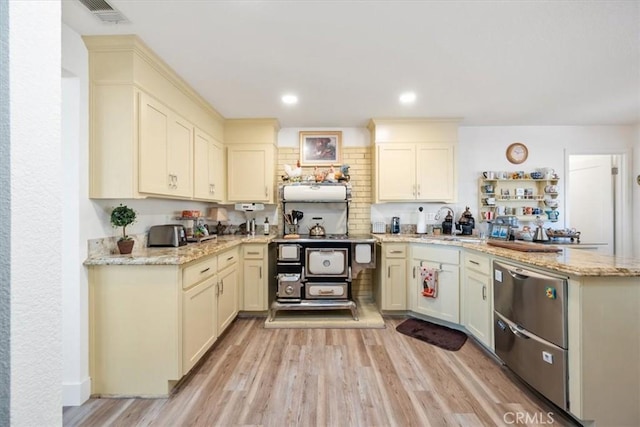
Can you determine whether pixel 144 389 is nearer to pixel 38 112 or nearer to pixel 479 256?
pixel 38 112

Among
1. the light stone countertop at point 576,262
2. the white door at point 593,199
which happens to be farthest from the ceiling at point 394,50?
the light stone countertop at point 576,262

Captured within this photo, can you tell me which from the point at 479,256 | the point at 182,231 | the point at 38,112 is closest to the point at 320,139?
the point at 182,231

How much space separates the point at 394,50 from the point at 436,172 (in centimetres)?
183

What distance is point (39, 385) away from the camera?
490mm

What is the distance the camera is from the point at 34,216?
1.60 ft

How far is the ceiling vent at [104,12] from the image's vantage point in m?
1.54

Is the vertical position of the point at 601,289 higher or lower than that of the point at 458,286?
higher

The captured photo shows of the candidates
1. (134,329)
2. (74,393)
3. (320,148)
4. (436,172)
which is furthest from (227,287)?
(436,172)

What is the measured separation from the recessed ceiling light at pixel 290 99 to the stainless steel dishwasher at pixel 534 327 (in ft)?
7.80

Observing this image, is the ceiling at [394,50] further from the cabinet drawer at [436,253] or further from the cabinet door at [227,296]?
the cabinet door at [227,296]

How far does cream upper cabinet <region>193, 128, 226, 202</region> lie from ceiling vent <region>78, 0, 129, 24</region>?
1.10 meters

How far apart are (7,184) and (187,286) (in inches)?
63.1

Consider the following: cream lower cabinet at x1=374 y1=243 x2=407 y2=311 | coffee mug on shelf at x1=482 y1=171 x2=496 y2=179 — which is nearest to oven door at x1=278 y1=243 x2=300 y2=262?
cream lower cabinet at x1=374 y1=243 x2=407 y2=311

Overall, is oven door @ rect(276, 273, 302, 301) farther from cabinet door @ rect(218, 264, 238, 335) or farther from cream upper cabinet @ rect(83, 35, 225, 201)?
cream upper cabinet @ rect(83, 35, 225, 201)
